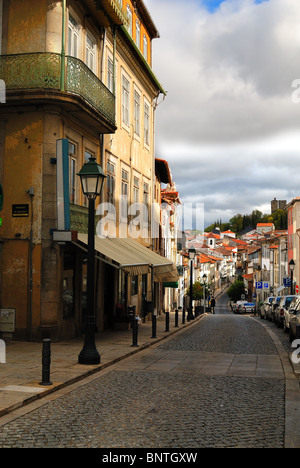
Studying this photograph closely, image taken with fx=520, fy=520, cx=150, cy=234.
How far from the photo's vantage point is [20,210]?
15.1m

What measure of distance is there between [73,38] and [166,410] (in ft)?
42.2

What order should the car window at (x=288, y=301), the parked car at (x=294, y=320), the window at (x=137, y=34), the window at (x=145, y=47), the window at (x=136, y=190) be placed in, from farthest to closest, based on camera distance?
the window at (x=145, y=47)
the window at (x=137, y=34)
the window at (x=136, y=190)
the car window at (x=288, y=301)
the parked car at (x=294, y=320)

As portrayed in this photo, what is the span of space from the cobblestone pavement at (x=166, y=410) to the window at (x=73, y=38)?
9.87 meters

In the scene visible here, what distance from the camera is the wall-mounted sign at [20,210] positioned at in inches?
593

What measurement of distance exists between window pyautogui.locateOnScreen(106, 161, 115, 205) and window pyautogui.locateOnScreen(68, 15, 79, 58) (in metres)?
4.94

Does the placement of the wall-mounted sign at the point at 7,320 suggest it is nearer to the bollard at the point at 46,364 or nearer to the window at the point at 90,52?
the bollard at the point at 46,364

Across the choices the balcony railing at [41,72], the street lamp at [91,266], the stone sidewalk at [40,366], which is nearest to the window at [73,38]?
the balcony railing at [41,72]

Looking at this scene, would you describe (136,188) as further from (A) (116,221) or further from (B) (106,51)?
(B) (106,51)

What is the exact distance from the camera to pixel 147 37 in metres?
29.2

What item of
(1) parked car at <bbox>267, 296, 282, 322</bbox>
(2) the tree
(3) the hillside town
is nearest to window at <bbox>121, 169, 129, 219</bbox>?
(3) the hillside town

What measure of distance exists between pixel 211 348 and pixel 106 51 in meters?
11.9

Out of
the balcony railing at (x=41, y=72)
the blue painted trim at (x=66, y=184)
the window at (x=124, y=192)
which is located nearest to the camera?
the balcony railing at (x=41, y=72)

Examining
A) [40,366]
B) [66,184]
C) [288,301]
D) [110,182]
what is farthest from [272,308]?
[40,366]

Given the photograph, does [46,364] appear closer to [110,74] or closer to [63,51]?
[63,51]
